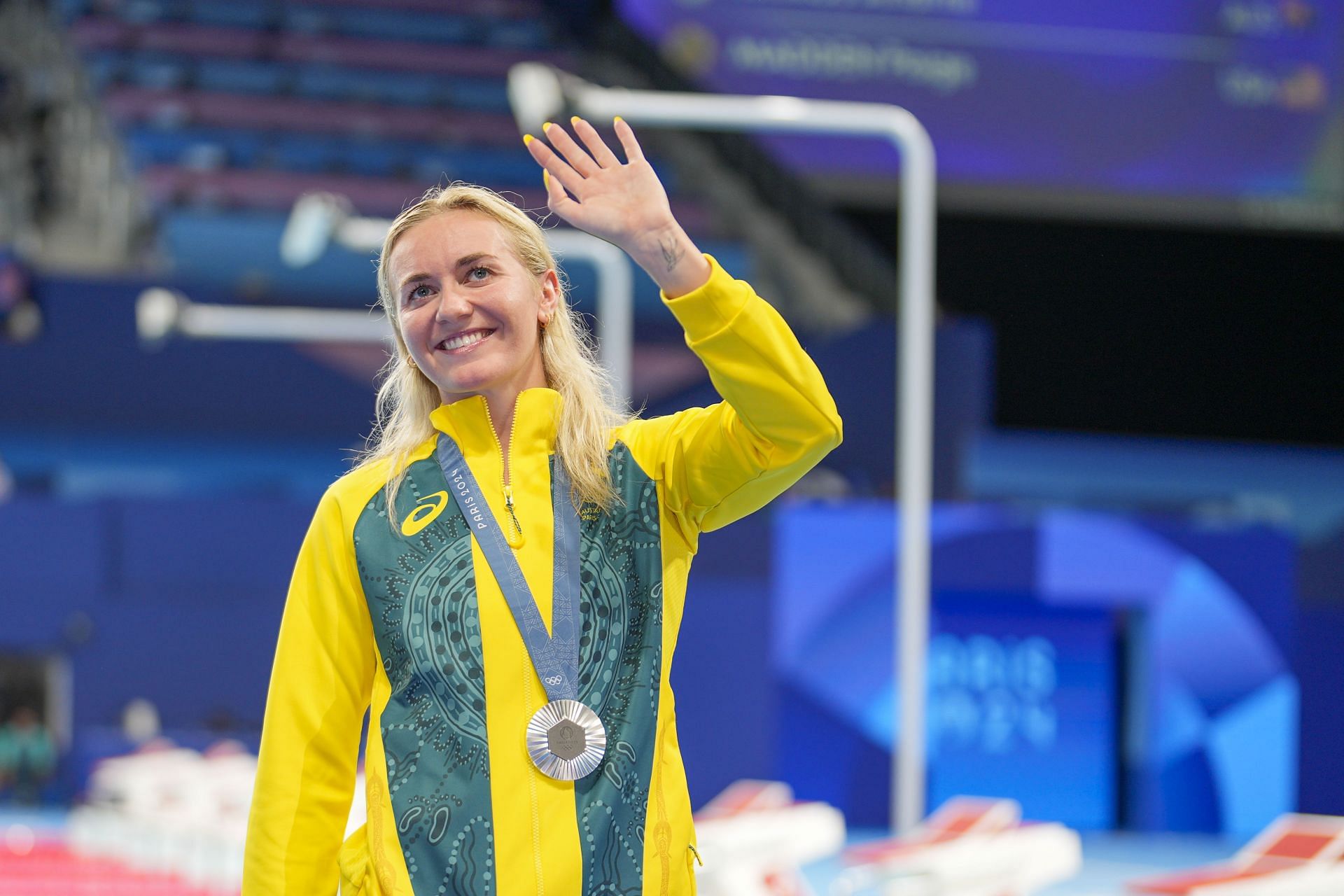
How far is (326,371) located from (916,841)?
33.9 ft

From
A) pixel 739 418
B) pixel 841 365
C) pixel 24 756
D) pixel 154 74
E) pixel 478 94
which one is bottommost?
pixel 739 418

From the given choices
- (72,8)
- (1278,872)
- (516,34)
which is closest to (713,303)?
(1278,872)

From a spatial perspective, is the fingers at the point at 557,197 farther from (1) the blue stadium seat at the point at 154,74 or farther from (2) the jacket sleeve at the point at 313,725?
(1) the blue stadium seat at the point at 154,74

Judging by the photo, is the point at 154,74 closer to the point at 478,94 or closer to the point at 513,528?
the point at 478,94

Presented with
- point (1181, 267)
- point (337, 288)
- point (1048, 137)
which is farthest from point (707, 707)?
point (1181, 267)

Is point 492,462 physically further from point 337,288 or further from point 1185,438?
point 1185,438

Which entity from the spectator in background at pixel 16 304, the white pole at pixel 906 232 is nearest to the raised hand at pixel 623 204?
the white pole at pixel 906 232

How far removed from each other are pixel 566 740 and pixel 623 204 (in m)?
0.61

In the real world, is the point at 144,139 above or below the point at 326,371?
above

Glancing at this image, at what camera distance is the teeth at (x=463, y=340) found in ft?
6.64

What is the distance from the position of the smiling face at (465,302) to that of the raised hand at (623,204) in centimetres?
13

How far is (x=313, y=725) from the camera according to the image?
1997mm

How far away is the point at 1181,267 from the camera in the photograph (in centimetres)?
1742

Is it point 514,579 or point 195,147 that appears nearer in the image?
point 514,579
